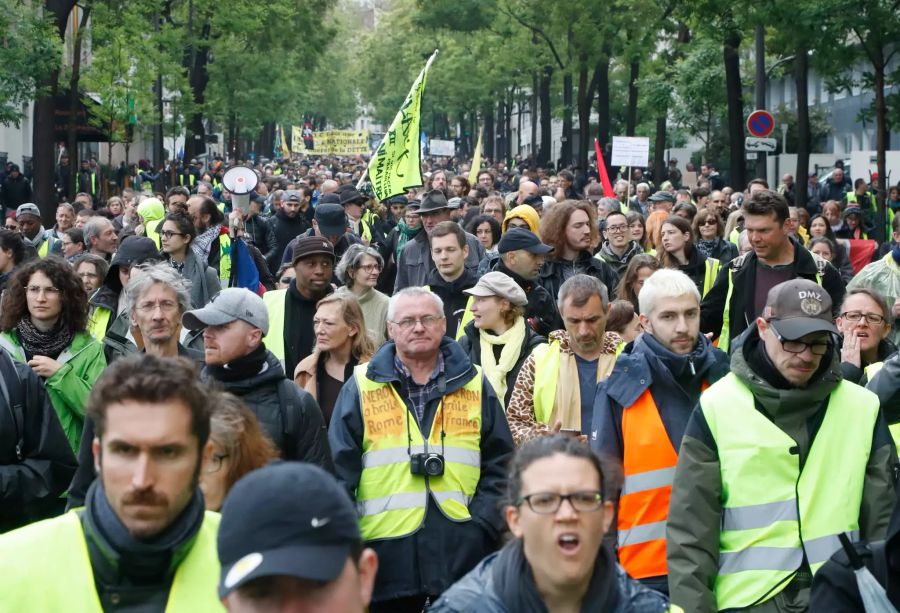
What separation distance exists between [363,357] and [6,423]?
271 centimetres

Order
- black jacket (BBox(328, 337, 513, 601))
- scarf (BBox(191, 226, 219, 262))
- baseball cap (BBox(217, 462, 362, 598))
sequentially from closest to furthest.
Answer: baseball cap (BBox(217, 462, 362, 598)) < black jacket (BBox(328, 337, 513, 601)) < scarf (BBox(191, 226, 219, 262))

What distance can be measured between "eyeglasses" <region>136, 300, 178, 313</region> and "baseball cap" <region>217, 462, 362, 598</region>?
4.88m

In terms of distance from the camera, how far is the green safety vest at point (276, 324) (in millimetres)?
9633

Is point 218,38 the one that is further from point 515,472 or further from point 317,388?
point 515,472

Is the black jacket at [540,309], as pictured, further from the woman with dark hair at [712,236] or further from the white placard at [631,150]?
the white placard at [631,150]

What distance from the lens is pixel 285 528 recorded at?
2605 mm

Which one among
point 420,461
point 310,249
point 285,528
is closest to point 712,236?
point 310,249

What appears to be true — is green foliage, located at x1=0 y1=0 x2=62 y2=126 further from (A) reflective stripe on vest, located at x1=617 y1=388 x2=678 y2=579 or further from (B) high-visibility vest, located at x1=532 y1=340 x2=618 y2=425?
(A) reflective stripe on vest, located at x1=617 y1=388 x2=678 y2=579

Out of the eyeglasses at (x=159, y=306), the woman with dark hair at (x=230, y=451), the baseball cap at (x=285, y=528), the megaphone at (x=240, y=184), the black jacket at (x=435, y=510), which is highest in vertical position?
the megaphone at (x=240, y=184)

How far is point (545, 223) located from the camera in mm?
10438

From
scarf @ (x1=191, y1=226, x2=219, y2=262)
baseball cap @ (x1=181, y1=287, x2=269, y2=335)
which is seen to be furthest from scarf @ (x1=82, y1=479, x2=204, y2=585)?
scarf @ (x1=191, y1=226, x2=219, y2=262)

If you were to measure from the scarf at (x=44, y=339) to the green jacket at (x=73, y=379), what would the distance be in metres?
0.03

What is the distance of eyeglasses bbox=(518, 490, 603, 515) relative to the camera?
3.97 meters

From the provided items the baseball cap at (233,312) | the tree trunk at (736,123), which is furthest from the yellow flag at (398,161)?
the tree trunk at (736,123)
